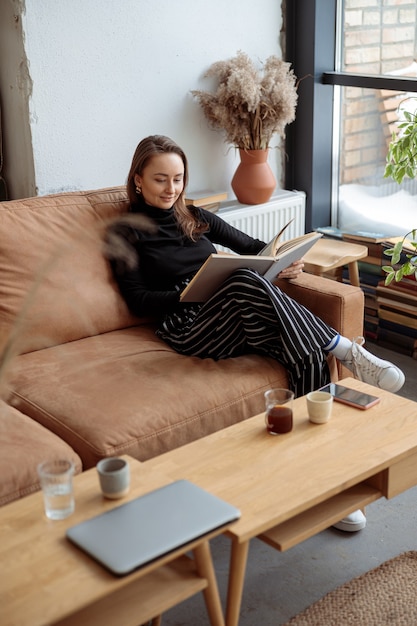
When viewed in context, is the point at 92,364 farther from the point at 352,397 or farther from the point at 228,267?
the point at 352,397

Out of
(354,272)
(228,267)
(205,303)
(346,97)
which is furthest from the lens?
(346,97)

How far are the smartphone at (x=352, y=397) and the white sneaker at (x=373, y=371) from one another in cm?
28

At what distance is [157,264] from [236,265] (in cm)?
35

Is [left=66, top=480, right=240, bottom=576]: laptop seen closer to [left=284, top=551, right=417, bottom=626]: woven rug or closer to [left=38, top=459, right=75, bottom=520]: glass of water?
[left=38, top=459, right=75, bottom=520]: glass of water

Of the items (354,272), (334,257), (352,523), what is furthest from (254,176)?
(352,523)

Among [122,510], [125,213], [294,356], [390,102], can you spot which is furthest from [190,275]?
[390,102]

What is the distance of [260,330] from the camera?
2521 millimetres

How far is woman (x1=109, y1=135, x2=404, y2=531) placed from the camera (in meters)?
2.50

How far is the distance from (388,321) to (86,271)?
5.14 feet

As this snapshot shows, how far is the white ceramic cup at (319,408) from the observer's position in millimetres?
2037

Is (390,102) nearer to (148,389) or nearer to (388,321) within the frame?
(388,321)

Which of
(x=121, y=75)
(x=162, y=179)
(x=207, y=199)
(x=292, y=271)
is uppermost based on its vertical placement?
(x=121, y=75)

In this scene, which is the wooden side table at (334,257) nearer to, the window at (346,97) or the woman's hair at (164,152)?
the window at (346,97)

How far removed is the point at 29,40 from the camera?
296 centimetres
